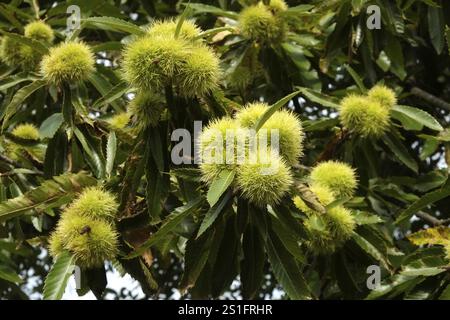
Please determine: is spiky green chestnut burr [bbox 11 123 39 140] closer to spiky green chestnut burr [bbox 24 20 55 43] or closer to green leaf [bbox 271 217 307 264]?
spiky green chestnut burr [bbox 24 20 55 43]

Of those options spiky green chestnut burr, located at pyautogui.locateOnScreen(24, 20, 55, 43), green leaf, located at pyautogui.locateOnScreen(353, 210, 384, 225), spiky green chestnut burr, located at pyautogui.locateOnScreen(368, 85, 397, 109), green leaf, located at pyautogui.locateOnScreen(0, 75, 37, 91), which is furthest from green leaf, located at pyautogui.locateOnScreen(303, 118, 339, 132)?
spiky green chestnut burr, located at pyautogui.locateOnScreen(24, 20, 55, 43)

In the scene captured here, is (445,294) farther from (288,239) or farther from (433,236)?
(288,239)

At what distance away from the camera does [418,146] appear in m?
4.42

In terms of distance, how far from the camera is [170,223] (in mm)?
1972

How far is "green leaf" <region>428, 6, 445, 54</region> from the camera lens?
3.23m

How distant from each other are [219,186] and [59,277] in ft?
1.65

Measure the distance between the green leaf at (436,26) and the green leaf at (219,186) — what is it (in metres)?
1.67

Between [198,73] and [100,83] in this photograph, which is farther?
[100,83]

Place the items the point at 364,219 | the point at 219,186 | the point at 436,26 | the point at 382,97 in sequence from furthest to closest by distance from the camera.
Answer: the point at 436,26
the point at 382,97
the point at 364,219
the point at 219,186

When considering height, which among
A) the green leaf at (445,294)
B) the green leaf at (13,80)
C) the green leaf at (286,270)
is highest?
the green leaf at (13,80)

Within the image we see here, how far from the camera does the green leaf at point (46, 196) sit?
2.13 meters

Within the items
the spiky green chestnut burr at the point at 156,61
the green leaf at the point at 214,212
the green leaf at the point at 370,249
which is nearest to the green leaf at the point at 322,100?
the green leaf at the point at 370,249

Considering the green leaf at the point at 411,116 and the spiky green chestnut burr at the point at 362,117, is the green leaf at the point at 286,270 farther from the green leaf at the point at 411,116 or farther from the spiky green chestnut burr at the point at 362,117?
the green leaf at the point at 411,116

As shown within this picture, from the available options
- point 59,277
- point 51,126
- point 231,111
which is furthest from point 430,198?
point 51,126
